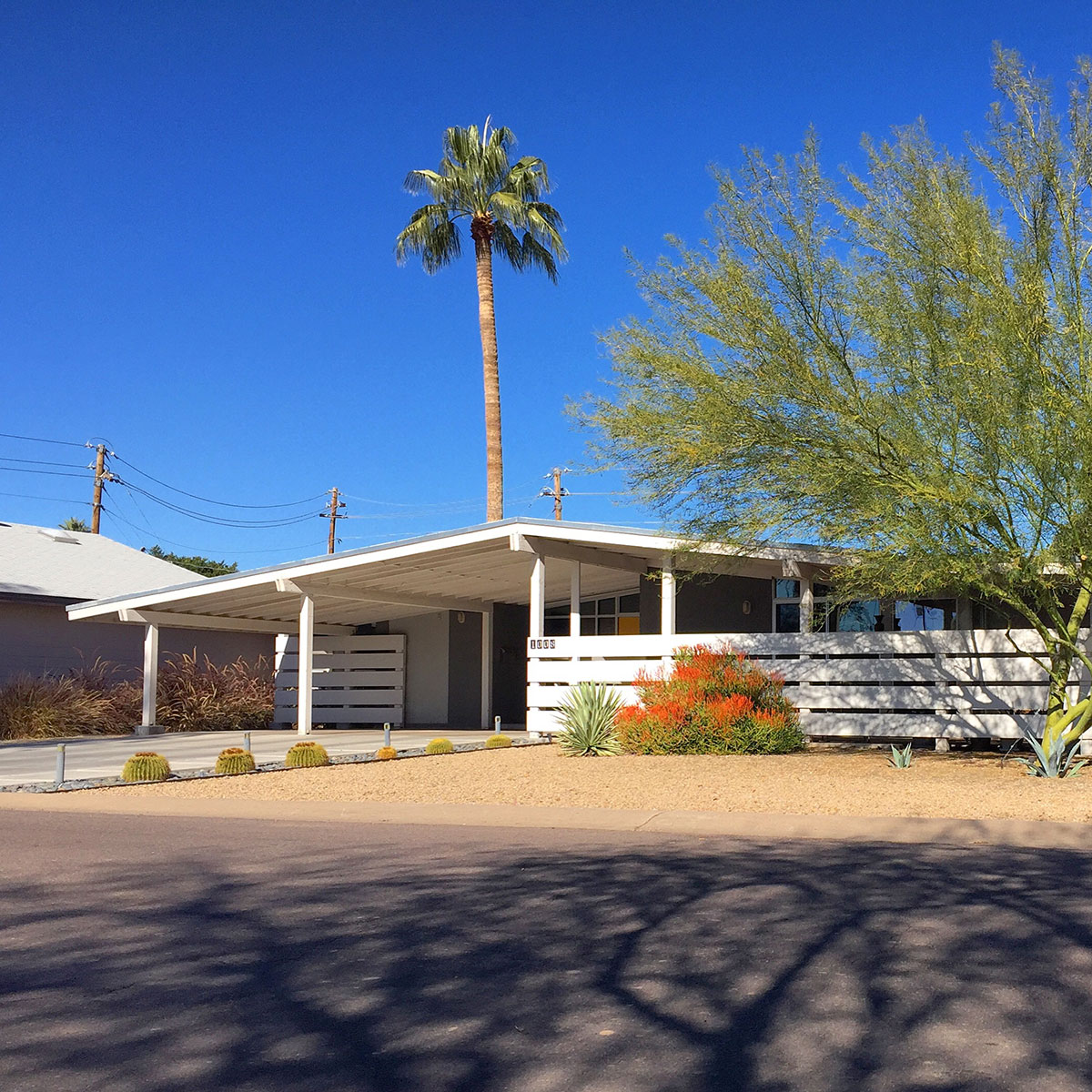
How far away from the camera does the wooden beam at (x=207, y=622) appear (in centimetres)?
2544

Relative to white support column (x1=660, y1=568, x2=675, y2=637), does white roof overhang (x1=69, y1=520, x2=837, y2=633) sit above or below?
above

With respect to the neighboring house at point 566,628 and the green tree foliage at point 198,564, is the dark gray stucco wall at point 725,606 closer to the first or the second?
the neighboring house at point 566,628

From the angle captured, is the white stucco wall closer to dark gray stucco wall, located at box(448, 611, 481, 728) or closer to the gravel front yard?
dark gray stucco wall, located at box(448, 611, 481, 728)

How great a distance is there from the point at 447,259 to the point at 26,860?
2358 centimetres

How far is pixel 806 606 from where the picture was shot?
63.0ft

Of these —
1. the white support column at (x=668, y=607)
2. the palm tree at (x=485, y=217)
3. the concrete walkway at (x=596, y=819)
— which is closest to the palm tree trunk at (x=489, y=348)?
the palm tree at (x=485, y=217)

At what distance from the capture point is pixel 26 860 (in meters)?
8.95

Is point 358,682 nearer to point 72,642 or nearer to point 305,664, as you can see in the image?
point 305,664

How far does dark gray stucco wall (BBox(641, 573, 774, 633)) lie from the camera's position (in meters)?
23.2

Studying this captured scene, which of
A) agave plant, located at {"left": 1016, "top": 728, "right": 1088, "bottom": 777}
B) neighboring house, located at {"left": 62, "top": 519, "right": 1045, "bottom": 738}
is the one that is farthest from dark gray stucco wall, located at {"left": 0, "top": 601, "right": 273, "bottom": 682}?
agave plant, located at {"left": 1016, "top": 728, "right": 1088, "bottom": 777}

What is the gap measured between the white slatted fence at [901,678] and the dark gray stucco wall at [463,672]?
373 inches

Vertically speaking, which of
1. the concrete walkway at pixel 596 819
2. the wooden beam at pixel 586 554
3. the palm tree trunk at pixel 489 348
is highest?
the palm tree trunk at pixel 489 348

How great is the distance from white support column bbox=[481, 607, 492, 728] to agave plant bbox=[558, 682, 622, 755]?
9.83 metres

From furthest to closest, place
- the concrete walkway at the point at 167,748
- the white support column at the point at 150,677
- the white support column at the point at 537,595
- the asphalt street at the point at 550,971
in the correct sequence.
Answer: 1. the white support column at the point at 150,677
2. the white support column at the point at 537,595
3. the concrete walkway at the point at 167,748
4. the asphalt street at the point at 550,971
